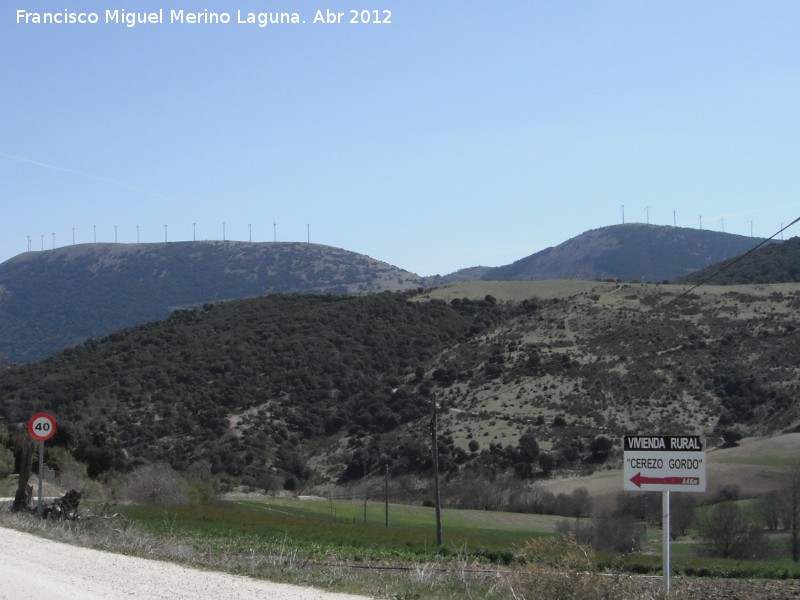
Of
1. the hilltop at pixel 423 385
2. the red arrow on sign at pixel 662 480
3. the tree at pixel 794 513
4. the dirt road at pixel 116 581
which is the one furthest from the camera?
the hilltop at pixel 423 385

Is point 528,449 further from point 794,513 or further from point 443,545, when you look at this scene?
point 443,545

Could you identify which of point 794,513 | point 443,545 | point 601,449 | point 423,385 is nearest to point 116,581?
point 443,545

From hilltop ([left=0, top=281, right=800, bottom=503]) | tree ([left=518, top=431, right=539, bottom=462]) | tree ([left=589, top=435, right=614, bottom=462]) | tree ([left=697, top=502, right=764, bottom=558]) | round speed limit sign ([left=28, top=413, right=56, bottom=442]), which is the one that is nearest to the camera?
round speed limit sign ([left=28, top=413, right=56, bottom=442])

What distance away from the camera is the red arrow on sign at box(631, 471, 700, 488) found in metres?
11.0

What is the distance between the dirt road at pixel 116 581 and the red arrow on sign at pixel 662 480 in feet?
12.4

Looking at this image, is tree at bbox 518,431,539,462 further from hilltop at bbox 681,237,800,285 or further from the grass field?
hilltop at bbox 681,237,800,285

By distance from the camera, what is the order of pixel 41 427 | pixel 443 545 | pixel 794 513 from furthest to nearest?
1. pixel 794 513
2. pixel 443 545
3. pixel 41 427

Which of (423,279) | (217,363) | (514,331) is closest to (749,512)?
(514,331)

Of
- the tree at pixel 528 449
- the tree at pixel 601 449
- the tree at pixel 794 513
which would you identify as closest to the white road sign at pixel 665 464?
the tree at pixel 794 513

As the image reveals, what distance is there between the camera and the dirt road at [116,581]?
11316 mm

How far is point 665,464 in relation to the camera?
11.0m

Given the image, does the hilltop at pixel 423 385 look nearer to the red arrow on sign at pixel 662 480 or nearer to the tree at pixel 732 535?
the tree at pixel 732 535

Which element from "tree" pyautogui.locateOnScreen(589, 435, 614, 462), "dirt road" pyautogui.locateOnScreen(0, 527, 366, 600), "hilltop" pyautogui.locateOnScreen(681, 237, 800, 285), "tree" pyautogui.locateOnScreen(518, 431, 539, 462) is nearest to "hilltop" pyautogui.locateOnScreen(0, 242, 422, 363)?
"hilltop" pyautogui.locateOnScreen(681, 237, 800, 285)

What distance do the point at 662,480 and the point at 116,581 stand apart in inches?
275
